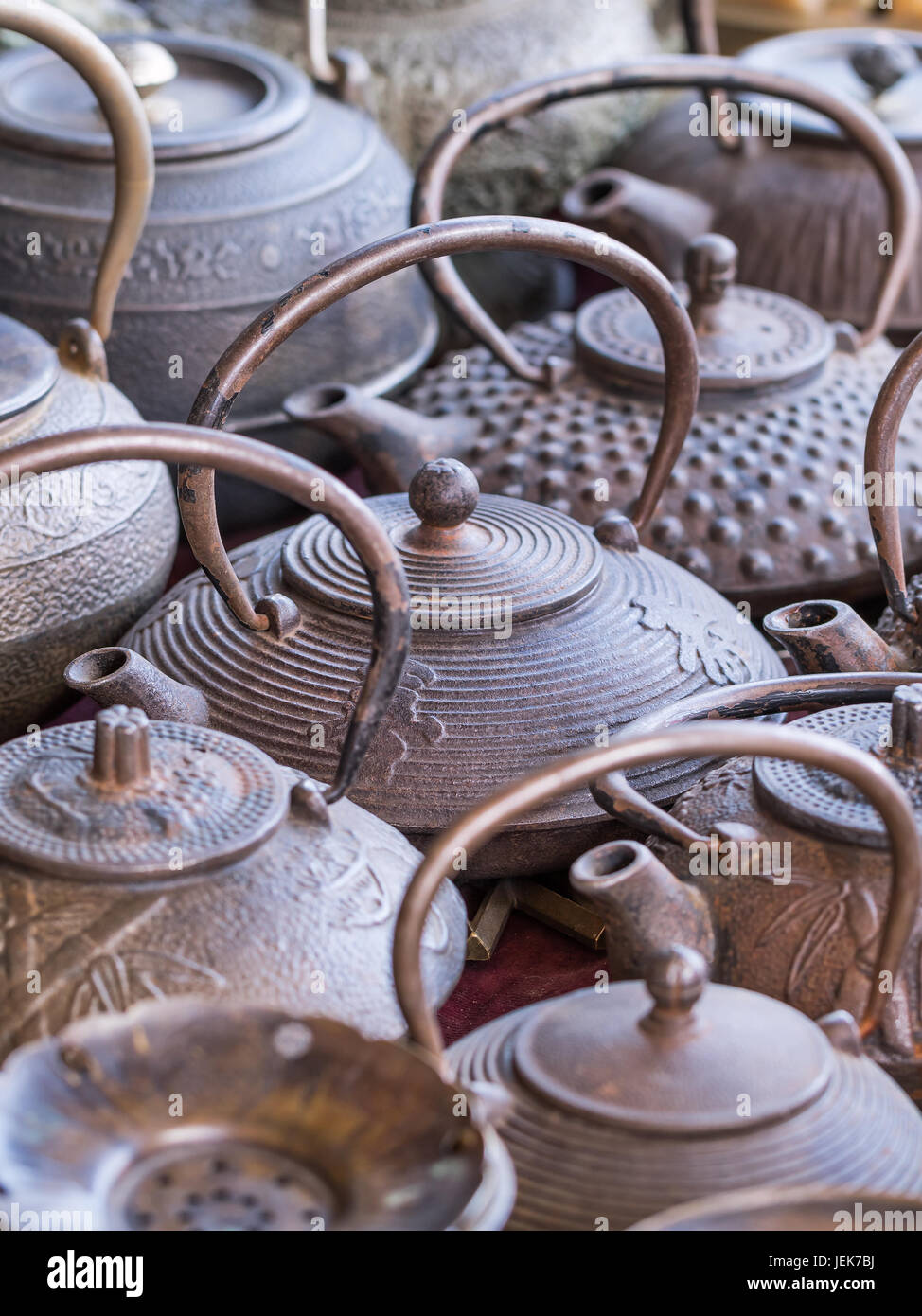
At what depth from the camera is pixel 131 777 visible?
1120mm

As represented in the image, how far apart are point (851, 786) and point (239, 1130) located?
1.83ft

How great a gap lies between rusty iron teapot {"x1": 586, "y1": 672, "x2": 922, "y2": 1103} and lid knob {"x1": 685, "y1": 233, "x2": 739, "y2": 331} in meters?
0.83

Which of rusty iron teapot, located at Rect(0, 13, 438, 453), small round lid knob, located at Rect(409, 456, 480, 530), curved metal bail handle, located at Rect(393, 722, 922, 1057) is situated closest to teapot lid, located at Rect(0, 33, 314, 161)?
rusty iron teapot, located at Rect(0, 13, 438, 453)

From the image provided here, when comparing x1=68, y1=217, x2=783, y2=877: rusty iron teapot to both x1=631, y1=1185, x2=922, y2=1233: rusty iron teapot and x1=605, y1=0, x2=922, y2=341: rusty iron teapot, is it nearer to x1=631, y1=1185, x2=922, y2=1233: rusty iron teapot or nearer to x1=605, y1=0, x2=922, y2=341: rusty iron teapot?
x1=631, y1=1185, x2=922, y2=1233: rusty iron teapot

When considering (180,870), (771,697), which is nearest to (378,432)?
(771,697)

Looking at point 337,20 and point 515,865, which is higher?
point 337,20

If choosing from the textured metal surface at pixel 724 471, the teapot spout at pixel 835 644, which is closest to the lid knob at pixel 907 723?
the teapot spout at pixel 835 644

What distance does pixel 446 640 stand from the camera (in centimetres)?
150

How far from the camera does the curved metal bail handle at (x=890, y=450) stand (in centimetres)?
153

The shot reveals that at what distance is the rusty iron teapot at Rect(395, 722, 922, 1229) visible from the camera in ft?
3.10

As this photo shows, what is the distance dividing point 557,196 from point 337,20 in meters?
0.50

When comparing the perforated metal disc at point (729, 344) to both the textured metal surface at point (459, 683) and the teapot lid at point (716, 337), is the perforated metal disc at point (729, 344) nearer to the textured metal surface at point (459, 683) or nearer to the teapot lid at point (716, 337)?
the teapot lid at point (716, 337)
